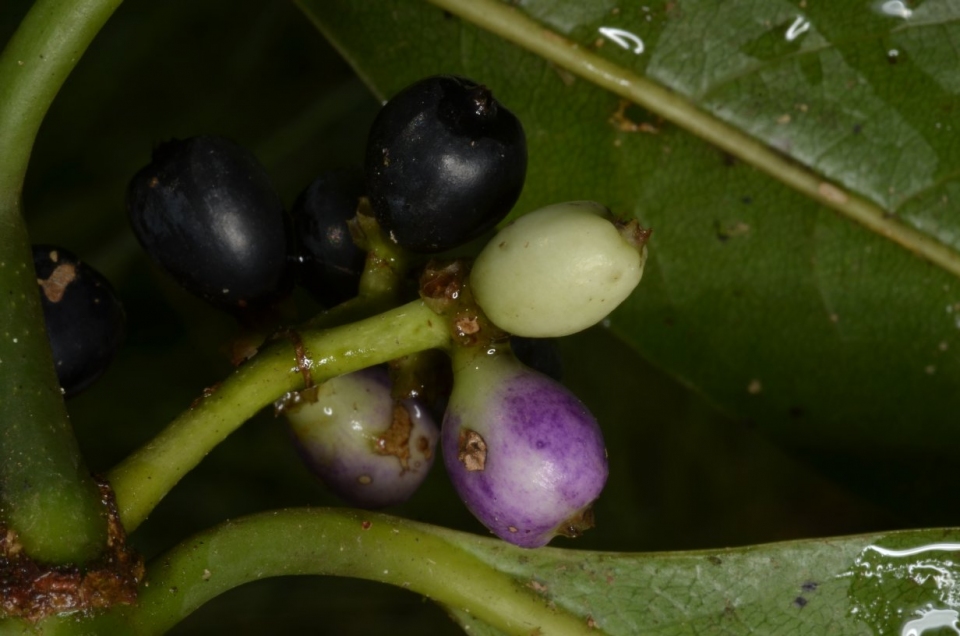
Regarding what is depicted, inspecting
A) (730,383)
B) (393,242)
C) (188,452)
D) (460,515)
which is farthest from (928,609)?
(460,515)

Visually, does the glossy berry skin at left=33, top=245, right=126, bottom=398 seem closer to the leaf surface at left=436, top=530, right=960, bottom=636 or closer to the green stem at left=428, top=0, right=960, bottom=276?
the leaf surface at left=436, top=530, right=960, bottom=636

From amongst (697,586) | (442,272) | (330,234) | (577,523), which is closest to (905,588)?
(697,586)

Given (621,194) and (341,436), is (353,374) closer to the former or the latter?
(341,436)

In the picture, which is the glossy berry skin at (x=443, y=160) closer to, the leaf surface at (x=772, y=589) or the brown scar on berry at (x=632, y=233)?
the brown scar on berry at (x=632, y=233)

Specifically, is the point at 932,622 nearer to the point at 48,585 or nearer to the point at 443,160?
the point at 443,160

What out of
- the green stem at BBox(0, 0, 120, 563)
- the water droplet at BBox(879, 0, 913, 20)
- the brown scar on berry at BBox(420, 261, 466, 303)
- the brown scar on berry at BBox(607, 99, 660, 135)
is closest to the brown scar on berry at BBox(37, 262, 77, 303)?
the green stem at BBox(0, 0, 120, 563)
